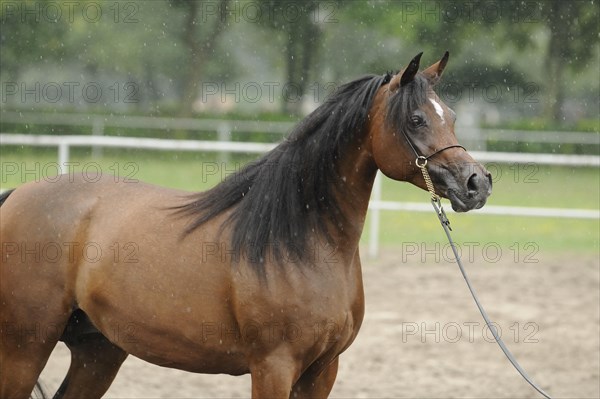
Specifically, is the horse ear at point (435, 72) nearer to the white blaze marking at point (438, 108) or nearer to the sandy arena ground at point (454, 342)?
the white blaze marking at point (438, 108)

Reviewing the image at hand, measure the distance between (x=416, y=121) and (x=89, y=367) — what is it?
188 cm

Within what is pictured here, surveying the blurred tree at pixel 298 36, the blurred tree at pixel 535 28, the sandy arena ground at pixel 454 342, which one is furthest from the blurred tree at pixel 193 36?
the sandy arena ground at pixel 454 342

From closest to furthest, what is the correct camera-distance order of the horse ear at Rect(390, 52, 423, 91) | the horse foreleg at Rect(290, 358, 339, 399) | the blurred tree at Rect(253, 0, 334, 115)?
the horse ear at Rect(390, 52, 423, 91) < the horse foreleg at Rect(290, 358, 339, 399) < the blurred tree at Rect(253, 0, 334, 115)

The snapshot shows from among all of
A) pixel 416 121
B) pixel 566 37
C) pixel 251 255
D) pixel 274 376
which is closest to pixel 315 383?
pixel 274 376

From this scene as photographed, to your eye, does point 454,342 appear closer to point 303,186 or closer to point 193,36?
point 303,186

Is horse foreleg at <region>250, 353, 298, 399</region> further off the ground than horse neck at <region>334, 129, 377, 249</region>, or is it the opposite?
horse neck at <region>334, 129, 377, 249</region>

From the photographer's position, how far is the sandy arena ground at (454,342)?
564 centimetres

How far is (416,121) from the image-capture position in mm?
3268

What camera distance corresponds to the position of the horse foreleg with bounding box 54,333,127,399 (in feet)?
13.4

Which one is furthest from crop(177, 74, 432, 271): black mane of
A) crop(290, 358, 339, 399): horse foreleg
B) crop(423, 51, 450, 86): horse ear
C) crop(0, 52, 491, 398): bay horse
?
crop(290, 358, 339, 399): horse foreleg

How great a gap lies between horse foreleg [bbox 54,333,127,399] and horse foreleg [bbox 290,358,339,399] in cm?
98

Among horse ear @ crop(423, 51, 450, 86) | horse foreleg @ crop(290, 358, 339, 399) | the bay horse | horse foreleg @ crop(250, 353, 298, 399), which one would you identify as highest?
horse ear @ crop(423, 51, 450, 86)

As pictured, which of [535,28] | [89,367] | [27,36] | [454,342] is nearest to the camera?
[89,367]

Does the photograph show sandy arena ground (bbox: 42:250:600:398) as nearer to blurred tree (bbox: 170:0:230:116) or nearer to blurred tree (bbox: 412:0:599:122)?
blurred tree (bbox: 412:0:599:122)
